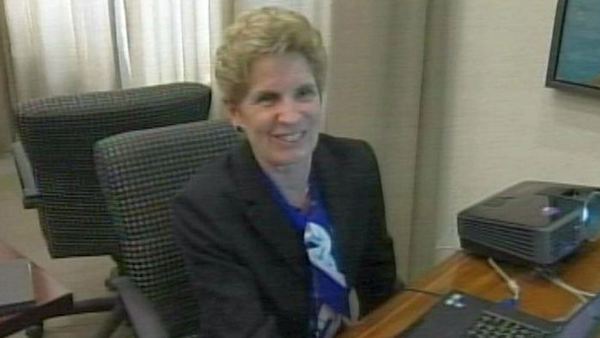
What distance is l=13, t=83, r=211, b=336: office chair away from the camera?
6.31 ft

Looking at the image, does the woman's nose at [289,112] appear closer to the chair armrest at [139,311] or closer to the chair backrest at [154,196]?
the chair backrest at [154,196]

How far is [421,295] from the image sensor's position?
133 cm

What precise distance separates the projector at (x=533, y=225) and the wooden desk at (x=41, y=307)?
776 mm

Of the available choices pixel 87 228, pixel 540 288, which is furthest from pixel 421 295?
pixel 87 228

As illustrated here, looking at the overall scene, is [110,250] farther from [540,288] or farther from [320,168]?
[540,288]

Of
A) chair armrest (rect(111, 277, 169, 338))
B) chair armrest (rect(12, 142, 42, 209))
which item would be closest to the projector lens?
chair armrest (rect(111, 277, 169, 338))

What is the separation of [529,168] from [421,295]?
82cm

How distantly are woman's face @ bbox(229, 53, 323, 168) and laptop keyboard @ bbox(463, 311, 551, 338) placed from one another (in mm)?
434

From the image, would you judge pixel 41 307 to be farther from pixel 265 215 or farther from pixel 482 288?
pixel 482 288

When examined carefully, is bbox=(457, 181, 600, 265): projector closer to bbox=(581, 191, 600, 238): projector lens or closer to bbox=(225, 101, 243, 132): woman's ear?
bbox=(581, 191, 600, 238): projector lens

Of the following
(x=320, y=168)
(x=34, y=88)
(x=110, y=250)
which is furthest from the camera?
(x=34, y=88)

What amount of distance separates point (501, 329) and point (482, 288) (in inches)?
8.0

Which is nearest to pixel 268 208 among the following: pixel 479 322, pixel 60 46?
pixel 479 322

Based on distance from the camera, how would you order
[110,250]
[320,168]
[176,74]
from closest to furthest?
[320,168], [110,250], [176,74]
